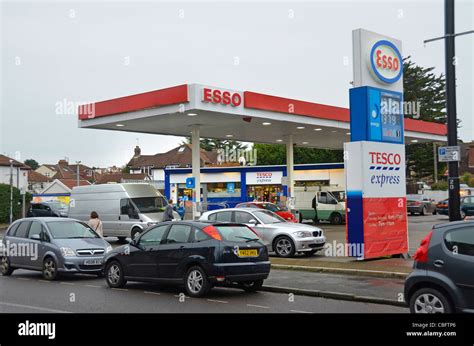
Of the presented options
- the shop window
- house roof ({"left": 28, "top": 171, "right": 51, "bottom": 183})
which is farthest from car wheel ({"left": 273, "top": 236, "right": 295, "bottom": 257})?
house roof ({"left": 28, "top": 171, "right": 51, "bottom": 183})

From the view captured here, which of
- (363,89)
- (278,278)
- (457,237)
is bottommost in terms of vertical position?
(278,278)

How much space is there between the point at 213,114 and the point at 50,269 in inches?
489

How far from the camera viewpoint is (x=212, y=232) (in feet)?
37.3

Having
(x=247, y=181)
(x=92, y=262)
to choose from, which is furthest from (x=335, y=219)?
(x=92, y=262)

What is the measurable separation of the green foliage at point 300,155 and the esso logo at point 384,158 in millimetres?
51747

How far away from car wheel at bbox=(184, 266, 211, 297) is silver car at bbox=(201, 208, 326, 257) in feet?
21.4

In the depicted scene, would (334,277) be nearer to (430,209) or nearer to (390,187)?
(390,187)

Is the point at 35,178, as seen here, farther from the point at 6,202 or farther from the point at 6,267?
the point at 6,267

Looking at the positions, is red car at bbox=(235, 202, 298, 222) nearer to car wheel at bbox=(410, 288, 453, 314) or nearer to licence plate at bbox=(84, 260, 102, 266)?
licence plate at bbox=(84, 260, 102, 266)

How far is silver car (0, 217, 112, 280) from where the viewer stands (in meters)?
13.9
